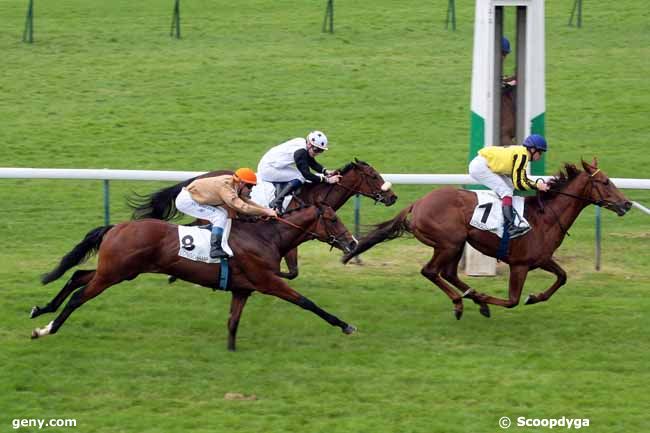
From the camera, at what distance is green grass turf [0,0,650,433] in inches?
338

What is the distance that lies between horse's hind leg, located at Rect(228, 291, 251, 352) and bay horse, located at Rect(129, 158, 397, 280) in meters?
1.35

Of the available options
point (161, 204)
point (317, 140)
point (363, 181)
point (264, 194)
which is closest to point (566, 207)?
point (363, 181)

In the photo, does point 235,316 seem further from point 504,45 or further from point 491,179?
point 504,45

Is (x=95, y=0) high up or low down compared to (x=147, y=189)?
up

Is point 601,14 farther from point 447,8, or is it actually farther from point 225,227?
point 225,227

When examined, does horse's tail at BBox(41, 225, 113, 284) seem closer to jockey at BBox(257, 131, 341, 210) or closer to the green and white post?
jockey at BBox(257, 131, 341, 210)

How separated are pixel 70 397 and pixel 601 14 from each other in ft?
47.4

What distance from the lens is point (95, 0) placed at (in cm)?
2203

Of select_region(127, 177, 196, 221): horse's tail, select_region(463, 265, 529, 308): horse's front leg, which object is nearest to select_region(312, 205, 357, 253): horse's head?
select_region(463, 265, 529, 308): horse's front leg

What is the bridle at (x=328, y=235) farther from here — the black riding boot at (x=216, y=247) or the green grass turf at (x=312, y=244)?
the green grass turf at (x=312, y=244)

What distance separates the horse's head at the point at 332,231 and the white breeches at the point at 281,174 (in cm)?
134

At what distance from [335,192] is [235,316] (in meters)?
1.90

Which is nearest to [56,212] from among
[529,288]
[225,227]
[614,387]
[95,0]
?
[225,227]

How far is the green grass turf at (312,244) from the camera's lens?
8.60 m
